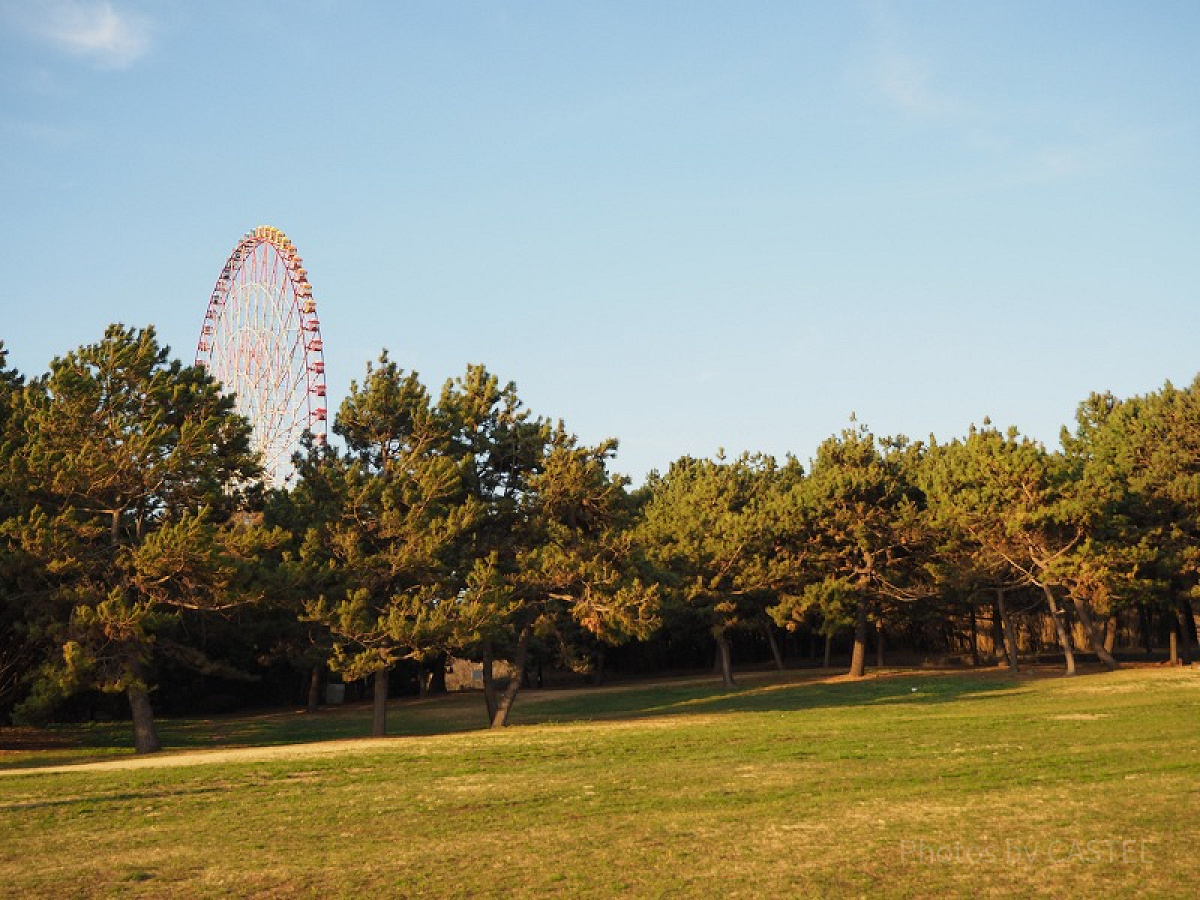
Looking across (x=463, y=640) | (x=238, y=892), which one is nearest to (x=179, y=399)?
(x=463, y=640)

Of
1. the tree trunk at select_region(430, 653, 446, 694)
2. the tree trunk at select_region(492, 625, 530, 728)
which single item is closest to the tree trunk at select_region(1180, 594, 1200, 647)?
the tree trunk at select_region(492, 625, 530, 728)

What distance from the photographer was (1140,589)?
54.4 meters

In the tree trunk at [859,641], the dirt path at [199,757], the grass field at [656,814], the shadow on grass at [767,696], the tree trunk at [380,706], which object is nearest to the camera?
the grass field at [656,814]

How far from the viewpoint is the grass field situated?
38.5 feet

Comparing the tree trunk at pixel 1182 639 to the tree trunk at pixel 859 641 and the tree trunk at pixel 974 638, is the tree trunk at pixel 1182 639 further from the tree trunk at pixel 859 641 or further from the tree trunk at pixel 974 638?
the tree trunk at pixel 859 641

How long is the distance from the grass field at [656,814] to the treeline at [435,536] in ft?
16.9

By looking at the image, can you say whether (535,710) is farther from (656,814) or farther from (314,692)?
(656,814)

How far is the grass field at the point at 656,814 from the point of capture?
1174 centimetres

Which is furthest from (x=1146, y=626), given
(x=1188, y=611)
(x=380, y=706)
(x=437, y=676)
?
(x=380, y=706)

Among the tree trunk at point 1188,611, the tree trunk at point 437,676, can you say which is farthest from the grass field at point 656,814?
the tree trunk at point 437,676

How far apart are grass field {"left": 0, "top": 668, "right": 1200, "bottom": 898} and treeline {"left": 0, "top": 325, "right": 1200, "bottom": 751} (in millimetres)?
5156

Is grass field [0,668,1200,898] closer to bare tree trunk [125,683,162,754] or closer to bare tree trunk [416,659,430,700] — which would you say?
bare tree trunk [125,683,162,754]

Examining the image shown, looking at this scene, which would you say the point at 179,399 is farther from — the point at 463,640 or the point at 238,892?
the point at 238,892

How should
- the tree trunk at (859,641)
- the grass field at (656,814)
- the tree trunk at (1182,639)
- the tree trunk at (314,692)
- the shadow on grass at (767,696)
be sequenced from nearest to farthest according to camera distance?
the grass field at (656,814) → the shadow on grass at (767,696) → the tree trunk at (1182,639) → the tree trunk at (859,641) → the tree trunk at (314,692)
